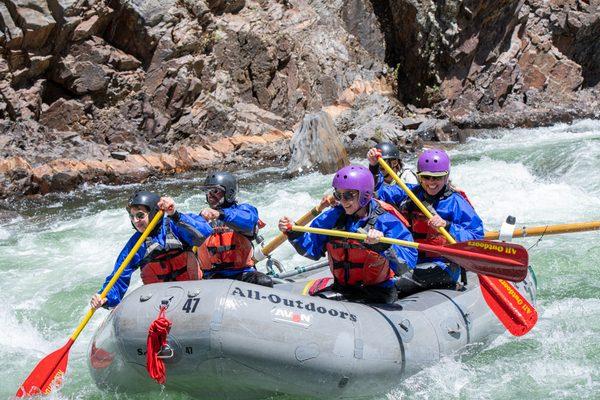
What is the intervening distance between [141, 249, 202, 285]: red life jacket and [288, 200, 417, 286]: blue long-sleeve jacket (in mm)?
724

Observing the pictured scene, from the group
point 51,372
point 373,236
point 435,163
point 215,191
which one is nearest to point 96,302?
point 51,372

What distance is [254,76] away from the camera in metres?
18.9

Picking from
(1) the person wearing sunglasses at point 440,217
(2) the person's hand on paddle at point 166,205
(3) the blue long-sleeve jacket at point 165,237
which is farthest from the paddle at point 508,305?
(2) the person's hand on paddle at point 166,205

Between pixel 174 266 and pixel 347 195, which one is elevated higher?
pixel 347 195

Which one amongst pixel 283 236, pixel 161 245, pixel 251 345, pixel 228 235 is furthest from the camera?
pixel 283 236

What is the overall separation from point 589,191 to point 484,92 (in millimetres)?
13066

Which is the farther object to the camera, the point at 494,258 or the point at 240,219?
the point at 240,219

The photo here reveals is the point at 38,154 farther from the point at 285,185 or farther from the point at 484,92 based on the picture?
the point at 484,92

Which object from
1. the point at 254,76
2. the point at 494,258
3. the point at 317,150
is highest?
the point at 494,258

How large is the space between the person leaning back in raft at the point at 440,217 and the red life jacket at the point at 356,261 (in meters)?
0.61

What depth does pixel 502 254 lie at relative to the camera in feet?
14.1

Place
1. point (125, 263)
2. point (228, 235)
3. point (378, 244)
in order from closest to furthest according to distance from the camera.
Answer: point (378, 244), point (125, 263), point (228, 235)

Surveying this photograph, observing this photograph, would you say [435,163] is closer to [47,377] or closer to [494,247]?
[494,247]

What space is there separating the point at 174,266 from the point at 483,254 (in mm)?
2088
